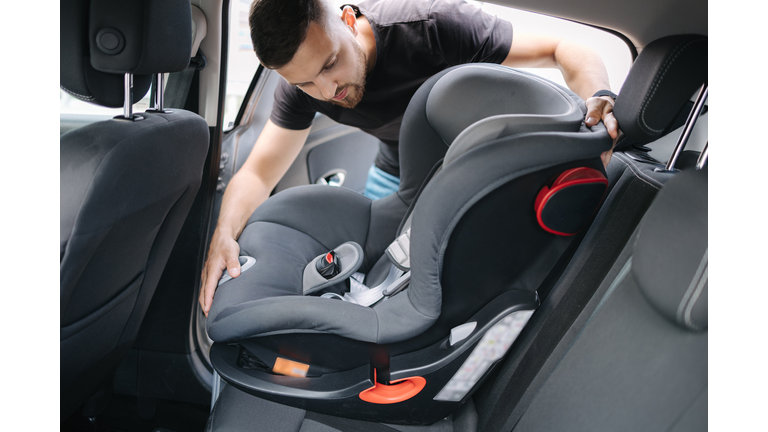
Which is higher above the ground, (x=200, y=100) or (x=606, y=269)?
(x=606, y=269)

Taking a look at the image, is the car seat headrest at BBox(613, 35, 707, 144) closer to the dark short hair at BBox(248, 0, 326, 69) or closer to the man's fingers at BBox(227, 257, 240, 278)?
the dark short hair at BBox(248, 0, 326, 69)

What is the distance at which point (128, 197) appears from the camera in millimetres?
809

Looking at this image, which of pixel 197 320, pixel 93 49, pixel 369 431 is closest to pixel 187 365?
pixel 197 320

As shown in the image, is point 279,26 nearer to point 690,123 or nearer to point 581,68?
point 581,68

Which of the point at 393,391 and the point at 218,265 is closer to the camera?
the point at 393,391

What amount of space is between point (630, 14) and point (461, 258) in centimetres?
61

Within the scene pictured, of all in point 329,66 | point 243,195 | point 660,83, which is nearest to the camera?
point 660,83

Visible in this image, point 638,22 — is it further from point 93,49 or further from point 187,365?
point 187,365

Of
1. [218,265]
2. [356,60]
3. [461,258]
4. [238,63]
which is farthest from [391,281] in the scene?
[238,63]

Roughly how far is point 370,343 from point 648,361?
479mm

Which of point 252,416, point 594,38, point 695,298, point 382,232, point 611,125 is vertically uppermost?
point 594,38

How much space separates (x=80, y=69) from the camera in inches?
31.6

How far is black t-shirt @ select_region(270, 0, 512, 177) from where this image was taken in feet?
4.55

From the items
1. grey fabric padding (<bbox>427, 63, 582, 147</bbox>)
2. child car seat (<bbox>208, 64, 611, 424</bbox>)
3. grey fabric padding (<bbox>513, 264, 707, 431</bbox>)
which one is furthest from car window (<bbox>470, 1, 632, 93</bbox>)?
grey fabric padding (<bbox>513, 264, 707, 431</bbox>)
